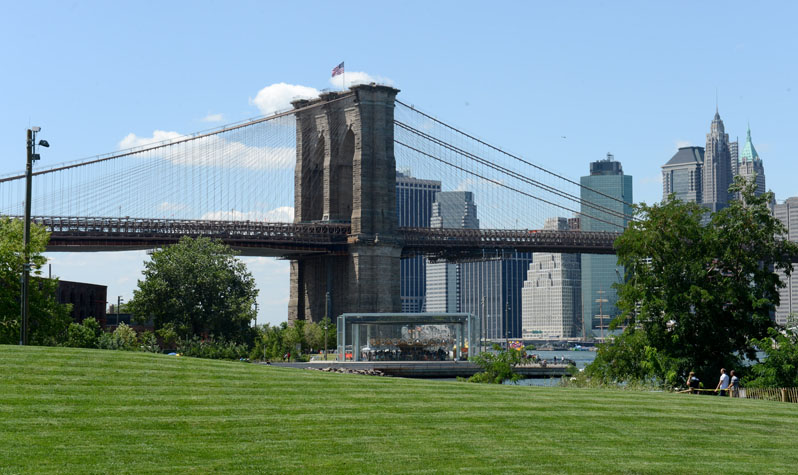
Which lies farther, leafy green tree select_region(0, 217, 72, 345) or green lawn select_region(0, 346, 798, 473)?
leafy green tree select_region(0, 217, 72, 345)

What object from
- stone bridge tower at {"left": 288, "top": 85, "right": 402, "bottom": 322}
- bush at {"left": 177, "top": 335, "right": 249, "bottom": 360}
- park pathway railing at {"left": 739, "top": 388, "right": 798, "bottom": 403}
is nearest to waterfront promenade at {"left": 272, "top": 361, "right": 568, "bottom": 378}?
bush at {"left": 177, "top": 335, "right": 249, "bottom": 360}

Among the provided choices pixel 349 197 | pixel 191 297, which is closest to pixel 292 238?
pixel 349 197

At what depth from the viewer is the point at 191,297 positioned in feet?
261

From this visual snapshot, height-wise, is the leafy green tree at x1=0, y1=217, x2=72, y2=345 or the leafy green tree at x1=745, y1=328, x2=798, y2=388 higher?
the leafy green tree at x1=0, y1=217, x2=72, y2=345

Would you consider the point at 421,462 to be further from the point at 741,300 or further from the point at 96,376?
the point at 741,300

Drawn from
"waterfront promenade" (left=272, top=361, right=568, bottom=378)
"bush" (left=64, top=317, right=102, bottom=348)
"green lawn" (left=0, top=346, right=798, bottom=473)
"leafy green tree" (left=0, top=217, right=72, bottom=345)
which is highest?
"leafy green tree" (left=0, top=217, right=72, bottom=345)

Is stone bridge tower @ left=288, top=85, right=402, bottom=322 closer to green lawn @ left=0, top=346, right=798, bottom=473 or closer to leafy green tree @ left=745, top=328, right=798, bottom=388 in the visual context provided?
leafy green tree @ left=745, top=328, right=798, bottom=388

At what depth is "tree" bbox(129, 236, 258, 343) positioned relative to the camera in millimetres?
79375

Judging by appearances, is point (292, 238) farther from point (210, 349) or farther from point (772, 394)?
point (772, 394)

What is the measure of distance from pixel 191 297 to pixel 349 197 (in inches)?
1873

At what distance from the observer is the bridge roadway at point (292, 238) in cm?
9778

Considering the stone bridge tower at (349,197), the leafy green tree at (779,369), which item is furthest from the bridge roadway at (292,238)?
the leafy green tree at (779,369)

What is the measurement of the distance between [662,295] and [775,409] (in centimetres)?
1992

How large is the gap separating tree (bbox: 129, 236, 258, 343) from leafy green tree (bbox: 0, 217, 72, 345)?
2466 cm
